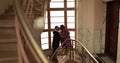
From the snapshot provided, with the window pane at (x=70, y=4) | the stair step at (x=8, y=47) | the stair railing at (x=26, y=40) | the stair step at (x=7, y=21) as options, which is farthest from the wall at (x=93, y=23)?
the stair railing at (x=26, y=40)

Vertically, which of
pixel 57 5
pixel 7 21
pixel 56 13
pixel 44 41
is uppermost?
pixel 57 5

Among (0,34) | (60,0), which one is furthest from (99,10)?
(0,34)

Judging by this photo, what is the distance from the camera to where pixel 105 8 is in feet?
25.7

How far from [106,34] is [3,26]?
526cm

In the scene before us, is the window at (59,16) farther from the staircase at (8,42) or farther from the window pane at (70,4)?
the staircase at (8,42)

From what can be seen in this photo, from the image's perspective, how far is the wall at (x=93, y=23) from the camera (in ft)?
25.7

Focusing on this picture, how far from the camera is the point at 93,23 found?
7.95 m

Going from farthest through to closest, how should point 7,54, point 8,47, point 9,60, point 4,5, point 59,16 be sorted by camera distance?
point 59,16, point 4,5, point 8,47, point 7,54, point 9,60

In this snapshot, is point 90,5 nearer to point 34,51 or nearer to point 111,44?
point 111,44

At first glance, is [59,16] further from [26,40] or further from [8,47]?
[26,40]

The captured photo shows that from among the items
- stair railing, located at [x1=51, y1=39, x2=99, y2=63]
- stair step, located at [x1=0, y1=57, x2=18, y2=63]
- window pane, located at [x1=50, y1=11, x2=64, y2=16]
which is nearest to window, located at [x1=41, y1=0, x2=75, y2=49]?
window pane, located at [x1=50, y1=11, x2=64, y2=16]

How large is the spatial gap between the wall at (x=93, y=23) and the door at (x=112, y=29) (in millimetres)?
250

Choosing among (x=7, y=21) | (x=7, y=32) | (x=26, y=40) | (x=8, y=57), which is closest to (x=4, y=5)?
(x=7, y=21)

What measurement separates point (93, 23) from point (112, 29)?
0.95m
